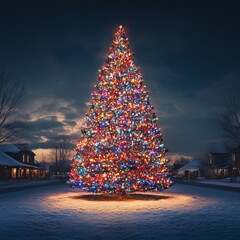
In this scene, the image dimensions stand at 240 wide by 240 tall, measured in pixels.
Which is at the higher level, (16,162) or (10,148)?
(10,148)

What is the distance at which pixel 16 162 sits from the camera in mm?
57250

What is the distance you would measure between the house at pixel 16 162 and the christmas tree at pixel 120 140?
35609 mm

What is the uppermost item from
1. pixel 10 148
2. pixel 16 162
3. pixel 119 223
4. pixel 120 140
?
pixel 10 148

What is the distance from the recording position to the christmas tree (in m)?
17.9

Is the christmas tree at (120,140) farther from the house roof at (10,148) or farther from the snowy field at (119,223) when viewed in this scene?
the house roof at (10,148)

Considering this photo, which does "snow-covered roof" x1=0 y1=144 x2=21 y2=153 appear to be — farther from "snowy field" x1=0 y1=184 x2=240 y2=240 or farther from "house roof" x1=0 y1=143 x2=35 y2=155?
"snowy field" x1=0 y1=184 x2=240 y2=240

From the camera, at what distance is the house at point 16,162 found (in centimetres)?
5542

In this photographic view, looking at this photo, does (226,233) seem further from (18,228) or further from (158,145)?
(158,145)

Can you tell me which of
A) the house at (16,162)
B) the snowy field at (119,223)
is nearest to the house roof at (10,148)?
the house at (16,162)

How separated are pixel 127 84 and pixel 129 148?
369 centimetres

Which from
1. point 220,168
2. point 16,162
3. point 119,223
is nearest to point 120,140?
point 119,223

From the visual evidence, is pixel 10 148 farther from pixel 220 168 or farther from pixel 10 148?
pixel 220 168

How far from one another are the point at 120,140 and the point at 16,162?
43.3 meters

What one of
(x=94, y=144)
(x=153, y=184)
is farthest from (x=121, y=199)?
(x=94, y=144)
